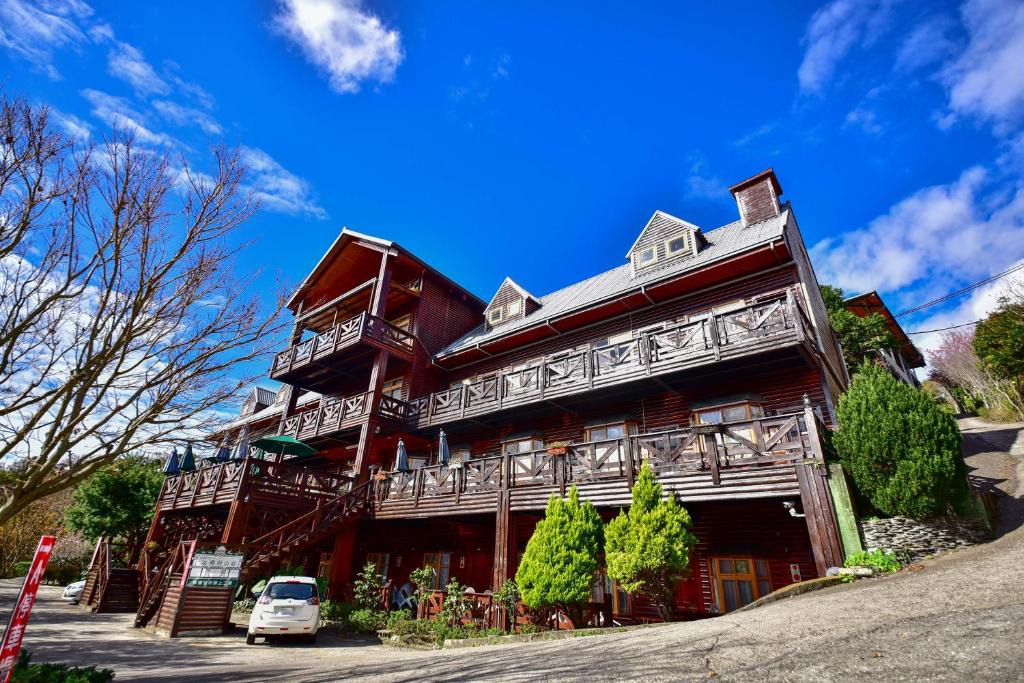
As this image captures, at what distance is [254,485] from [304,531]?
2.29 metres

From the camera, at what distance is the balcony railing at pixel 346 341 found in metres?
20.6

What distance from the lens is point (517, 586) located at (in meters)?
11.9

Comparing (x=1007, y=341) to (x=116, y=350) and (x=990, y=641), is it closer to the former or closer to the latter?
(x=990, y=641)

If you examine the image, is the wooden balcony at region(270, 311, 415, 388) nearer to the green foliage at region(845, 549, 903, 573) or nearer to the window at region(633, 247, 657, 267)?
the window at region(633, 247, 657, 267)

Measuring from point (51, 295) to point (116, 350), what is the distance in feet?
3.86

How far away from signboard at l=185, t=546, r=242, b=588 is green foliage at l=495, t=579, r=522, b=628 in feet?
23.6

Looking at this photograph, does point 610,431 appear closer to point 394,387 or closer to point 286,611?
point 286,611

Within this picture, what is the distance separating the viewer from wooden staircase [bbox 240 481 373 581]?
48.0 ft

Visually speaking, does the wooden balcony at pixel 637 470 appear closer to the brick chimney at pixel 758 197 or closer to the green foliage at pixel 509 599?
the green foliage at pixel 509 599

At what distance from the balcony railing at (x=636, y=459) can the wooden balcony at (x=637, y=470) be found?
0.8 inches

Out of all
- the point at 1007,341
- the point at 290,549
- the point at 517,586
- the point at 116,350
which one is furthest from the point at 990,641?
the point at 1007,341

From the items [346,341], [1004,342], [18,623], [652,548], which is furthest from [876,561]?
[1004,342]

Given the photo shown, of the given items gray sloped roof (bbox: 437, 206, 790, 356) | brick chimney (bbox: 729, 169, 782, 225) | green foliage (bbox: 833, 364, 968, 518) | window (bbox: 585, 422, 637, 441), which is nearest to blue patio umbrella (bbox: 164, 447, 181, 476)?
gray sloped roof (bbox: 437, 206, 790, 356)

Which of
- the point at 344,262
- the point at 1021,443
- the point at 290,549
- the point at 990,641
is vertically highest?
the point at 344,262
